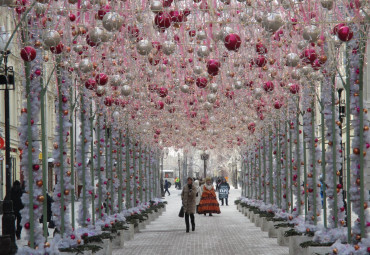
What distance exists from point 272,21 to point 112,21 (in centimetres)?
193

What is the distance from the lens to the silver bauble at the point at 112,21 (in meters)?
8.75

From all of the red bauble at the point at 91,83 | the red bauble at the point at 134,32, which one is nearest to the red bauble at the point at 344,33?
the red bauble at the point at 134,32

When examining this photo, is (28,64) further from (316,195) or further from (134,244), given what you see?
(134,244)

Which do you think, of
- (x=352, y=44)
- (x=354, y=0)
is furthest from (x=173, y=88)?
(x=354, y=0)

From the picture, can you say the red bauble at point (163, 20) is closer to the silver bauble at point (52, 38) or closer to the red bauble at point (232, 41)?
the red bauble at point (232, 41)

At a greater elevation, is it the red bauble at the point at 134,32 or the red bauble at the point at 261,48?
the red bauble at the point at 134,32

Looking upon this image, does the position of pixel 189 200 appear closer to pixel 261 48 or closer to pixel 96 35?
pixel 261 48

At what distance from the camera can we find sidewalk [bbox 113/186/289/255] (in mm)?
17344

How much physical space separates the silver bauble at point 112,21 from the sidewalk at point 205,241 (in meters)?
9.19

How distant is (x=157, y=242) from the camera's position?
790 inches

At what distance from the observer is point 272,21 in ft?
28.3

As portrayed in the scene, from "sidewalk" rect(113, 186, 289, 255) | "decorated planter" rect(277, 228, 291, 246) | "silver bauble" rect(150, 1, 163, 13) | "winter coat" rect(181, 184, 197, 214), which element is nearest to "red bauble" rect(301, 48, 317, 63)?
"silver bauble" rect(150, 1, 163, 13)

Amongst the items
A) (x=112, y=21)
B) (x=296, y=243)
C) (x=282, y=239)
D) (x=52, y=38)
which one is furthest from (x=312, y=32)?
(x=282, y=239)

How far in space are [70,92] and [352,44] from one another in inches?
233
